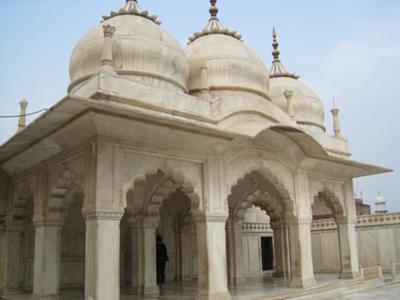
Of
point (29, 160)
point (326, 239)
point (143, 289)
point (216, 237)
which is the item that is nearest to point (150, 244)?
point (143, 289)

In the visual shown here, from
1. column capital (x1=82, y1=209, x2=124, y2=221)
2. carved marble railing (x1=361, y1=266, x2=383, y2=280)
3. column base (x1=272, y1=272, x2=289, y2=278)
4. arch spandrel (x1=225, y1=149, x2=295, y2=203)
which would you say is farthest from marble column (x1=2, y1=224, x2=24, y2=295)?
carved marble railing (x1=361, y1=266, x2=383, y2=280)

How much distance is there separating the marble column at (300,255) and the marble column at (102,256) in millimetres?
5064

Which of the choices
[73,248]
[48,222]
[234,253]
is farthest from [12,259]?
[234,253]

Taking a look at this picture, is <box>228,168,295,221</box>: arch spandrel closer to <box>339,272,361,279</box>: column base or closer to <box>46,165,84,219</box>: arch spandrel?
<box>339,272,361,279</box>: column base

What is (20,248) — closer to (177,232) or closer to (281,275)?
(177,232)

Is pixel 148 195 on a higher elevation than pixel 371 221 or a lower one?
higher

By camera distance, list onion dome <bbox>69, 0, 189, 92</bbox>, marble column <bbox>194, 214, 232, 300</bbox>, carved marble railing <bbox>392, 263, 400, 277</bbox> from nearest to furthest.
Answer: marble column <bbox>194, 214, 232, 300</bbox>
onion dome <bbox>69, 0, 189, 92</bbox>
carved marble railing <bbox>392, 263, 400, 277</bbox>

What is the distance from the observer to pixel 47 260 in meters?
9.01

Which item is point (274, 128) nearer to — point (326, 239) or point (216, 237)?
point (216, 237)

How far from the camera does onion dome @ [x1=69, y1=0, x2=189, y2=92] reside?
951 cm

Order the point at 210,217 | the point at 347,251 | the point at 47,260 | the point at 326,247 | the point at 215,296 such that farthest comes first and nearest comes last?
the point at 326,247 < the point at 347,251 < the point at 47,260 < the point at 210,217 < the point at 215,296

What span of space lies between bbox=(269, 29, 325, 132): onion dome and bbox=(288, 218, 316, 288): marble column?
4.65m

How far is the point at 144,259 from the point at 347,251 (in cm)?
602

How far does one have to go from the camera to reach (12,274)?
10.9 meters
